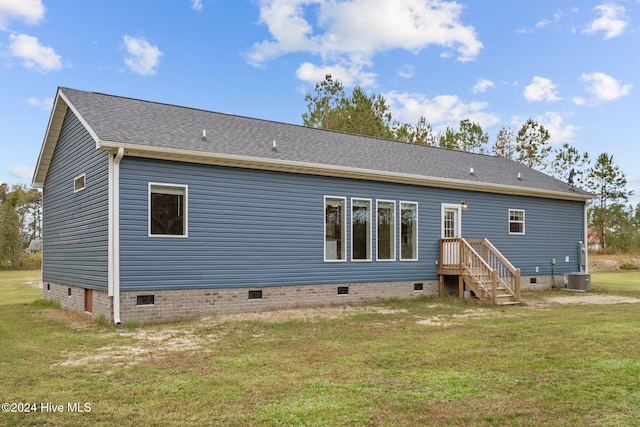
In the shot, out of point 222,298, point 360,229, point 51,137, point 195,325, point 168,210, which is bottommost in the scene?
point 195,325

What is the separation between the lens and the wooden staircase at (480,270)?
12.2 m

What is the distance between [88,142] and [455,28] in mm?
14173

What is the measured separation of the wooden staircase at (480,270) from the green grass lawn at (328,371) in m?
2.30

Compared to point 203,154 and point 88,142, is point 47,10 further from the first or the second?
point 203,154

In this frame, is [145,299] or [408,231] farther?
[408,231]

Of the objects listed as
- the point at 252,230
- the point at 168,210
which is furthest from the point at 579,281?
the point at 168,210

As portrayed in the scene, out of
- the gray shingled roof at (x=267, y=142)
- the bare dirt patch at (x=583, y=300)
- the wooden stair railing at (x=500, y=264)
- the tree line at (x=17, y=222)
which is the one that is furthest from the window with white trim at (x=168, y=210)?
the tree line at (x=17, y=222)

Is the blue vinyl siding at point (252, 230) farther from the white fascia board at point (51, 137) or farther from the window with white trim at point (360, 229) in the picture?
the white fascia board at point (51, 137)

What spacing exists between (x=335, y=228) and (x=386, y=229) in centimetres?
158

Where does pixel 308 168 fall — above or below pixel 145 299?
above

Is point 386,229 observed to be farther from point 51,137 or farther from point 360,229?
point 51,137

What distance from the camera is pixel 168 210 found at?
985cm

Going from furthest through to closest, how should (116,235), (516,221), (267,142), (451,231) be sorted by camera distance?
(516,221)
(451,231)
(267,142)
(116,235)

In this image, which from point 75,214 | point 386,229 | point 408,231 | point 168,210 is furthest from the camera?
point 408,231
